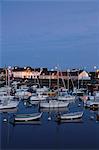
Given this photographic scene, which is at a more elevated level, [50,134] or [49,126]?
[49,126]

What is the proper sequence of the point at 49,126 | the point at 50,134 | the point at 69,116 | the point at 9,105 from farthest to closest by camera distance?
the point at 9,105 < the point at 69,116 < the point at 49,126 < the point at 50,134

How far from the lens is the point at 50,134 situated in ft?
32.5

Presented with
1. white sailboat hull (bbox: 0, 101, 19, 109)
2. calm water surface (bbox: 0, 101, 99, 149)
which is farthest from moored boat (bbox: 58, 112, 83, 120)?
white sailboat hull (bbox: 0, 101, 19, 109)

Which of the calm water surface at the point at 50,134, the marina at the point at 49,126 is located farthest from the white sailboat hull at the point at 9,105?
the calm water surface at the point at 50,134

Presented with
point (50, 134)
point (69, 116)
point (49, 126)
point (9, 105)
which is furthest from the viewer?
point (9, 105)

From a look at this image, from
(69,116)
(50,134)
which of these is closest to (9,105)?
(69,116)

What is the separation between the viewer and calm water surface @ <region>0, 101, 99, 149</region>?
8.88 metres

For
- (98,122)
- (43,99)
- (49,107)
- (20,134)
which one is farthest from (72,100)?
(20,134)

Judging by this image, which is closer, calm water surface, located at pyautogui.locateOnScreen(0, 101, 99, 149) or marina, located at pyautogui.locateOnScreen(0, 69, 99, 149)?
calm water surface, located at pyautogui.locateOnScreen(0, 101, 99, 149)

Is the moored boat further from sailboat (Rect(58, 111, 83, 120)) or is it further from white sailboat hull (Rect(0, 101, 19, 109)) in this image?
white sailboat hull (Rect(0, 101, 19, 109))

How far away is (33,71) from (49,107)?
22.0 m

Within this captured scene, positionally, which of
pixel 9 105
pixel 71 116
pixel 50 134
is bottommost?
pixel 50 134

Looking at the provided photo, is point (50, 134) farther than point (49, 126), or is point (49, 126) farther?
point (49, 126)

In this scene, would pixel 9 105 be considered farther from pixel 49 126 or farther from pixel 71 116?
pixel 49 126
